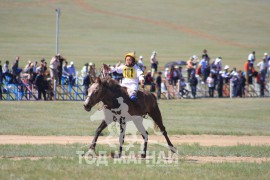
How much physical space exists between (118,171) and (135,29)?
6295cm

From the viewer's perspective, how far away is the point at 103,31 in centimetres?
7338

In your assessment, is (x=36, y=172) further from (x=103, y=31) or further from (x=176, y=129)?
(x=103, y=31)

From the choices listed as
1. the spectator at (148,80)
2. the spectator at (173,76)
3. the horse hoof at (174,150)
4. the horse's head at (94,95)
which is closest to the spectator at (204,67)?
the spectator at (173,76)

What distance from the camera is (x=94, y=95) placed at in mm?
15023

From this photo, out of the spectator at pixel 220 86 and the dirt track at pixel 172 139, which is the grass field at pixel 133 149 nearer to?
the dirt track at pixel 172 139

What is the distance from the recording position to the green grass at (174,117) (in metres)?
23.8

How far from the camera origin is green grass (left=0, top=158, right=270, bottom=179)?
1255 centimetres

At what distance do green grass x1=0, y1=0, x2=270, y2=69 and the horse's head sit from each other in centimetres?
3817

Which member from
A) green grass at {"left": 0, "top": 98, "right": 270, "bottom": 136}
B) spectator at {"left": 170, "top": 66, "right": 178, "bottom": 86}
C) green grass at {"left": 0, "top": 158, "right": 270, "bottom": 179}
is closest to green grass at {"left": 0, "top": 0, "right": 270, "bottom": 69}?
spectator at {"left": 170, "top": 66, "right": 178, "bottom": 86}

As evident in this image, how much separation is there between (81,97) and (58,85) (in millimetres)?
1735

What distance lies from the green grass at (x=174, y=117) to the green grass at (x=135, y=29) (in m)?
20.6

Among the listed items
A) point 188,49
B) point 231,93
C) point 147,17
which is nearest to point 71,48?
point 188,49

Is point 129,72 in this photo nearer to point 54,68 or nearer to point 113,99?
point 113,99

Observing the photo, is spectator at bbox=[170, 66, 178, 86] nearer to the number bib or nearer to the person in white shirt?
the person in white shirt
